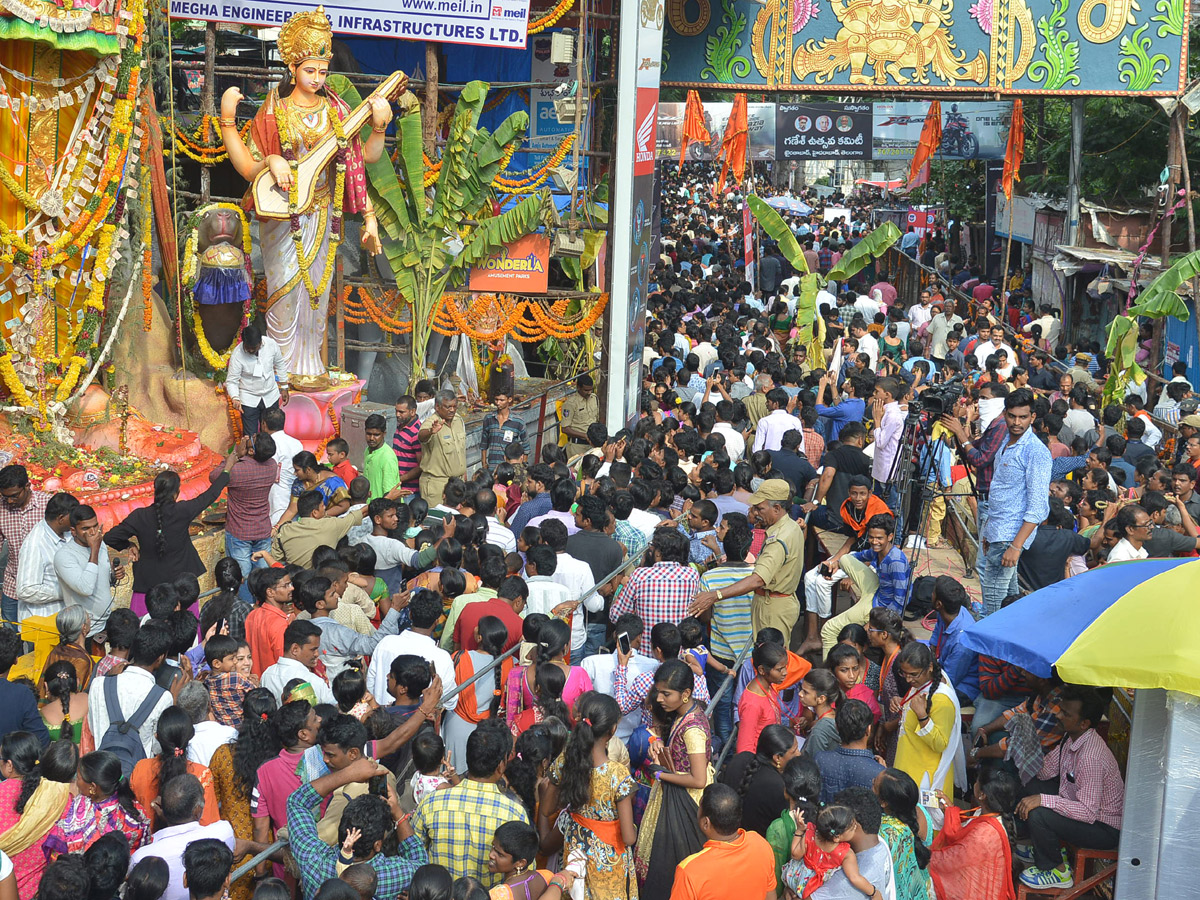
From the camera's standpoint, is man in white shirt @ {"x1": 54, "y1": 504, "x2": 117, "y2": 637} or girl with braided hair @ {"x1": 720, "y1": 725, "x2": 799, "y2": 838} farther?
man in white shirt @ {"x1": 54, "y1": 504, "x2": 117, "y2": 637}

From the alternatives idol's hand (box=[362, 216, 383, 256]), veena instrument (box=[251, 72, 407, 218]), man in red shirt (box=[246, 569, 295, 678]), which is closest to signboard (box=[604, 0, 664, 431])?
idol's hand (box=[362, 216, 383, 256])

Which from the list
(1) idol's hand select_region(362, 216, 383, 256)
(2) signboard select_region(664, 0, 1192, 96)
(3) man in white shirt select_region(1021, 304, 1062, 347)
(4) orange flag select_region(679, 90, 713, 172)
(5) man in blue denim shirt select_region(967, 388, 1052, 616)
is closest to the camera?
(5) man in blue denim shirt select_region(967, 388, 1052, 616)

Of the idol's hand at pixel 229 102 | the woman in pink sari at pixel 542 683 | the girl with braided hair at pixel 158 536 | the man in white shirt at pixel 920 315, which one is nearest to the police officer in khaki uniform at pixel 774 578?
the woman in pink sari at pixel 542 683

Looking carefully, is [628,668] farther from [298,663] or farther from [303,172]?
[303,172]

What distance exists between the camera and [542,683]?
→ 5.66m

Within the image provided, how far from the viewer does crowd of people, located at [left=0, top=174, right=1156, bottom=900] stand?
4.62m

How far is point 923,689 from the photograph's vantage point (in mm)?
5785

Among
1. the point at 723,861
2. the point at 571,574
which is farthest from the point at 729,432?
the point at 723,861

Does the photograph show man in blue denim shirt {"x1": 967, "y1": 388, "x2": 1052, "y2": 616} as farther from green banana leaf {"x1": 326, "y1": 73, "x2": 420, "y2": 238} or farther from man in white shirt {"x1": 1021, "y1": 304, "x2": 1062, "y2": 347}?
man in white shirt {"x1": 1021, "y1": 304, "x2": 1062, "y2": 347}

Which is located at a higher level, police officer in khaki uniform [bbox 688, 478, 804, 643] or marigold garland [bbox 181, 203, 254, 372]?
marigold garland [bbox 181, 203, 254, 372]

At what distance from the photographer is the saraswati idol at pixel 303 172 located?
10.6 metres

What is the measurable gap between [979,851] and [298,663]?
281cm

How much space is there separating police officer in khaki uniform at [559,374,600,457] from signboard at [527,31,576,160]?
366cm

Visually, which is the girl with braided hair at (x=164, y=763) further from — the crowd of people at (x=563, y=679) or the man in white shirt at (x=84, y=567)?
the man in white shirt at (x=84, y=567)
